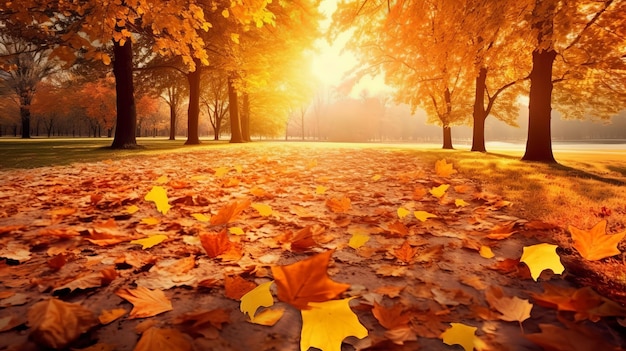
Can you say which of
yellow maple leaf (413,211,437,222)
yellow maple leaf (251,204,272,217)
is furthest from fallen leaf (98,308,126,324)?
yellow maple leaf (413,211,437,222)

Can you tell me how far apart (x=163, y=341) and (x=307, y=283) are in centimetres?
56

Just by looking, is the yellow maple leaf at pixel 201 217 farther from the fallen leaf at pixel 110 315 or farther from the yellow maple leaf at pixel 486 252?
the yellow maple leaf at pixel 486 252

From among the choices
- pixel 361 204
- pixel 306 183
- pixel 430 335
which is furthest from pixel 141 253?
pixel 306 183

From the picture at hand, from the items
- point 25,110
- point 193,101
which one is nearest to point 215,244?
point 193,101

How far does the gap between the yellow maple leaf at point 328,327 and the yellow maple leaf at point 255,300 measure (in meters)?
0.25

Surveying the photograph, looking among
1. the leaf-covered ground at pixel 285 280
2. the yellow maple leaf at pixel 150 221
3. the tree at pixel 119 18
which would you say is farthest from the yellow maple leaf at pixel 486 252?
the tree at pixel 119 18

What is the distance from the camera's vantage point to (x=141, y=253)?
1.93 m

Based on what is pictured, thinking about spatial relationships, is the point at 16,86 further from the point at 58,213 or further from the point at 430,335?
the point at 430,335

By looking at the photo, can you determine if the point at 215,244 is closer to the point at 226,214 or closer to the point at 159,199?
the point at 226,214

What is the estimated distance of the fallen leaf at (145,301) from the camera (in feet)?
4.20

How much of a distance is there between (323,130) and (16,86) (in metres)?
58.7

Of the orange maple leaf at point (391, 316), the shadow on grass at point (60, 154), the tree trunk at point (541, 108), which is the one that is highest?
the tree trunk at point (541, 108)

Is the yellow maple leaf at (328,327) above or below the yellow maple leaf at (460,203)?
below

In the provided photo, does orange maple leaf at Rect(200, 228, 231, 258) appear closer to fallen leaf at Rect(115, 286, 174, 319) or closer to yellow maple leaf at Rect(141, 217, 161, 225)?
fallen leaf at Rect(115, 286, 174, 319)
